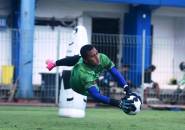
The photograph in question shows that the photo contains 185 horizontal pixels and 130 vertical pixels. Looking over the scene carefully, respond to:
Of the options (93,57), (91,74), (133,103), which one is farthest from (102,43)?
(133,103)

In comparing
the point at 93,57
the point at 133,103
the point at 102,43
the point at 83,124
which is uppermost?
the point at 102,43

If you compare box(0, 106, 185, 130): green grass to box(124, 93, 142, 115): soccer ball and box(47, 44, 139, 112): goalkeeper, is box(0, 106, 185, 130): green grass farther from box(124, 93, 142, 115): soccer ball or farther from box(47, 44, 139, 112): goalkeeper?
box(124, 93, 142, 115): soccer ball

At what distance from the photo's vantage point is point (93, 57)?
10.1 meters

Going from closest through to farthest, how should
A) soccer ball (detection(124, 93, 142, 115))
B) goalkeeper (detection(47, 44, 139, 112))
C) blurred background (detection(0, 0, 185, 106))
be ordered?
soccer ball (detection(124, 93, 142, 115)) → goalkeeper (detection(47, 44, 139, 112)) → blurred background (detection(0, 0, 185, 106))

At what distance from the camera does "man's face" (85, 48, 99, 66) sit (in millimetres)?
10094

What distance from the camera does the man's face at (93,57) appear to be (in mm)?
10094

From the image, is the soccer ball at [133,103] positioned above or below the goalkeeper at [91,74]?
below

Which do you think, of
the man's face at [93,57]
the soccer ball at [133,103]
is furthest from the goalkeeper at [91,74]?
the soccer ball at [133,103]

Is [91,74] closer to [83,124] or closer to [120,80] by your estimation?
[120,80]

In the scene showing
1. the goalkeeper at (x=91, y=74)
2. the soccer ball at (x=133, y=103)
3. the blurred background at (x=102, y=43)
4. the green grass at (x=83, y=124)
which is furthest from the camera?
the blurred background at (x=102, y=43)

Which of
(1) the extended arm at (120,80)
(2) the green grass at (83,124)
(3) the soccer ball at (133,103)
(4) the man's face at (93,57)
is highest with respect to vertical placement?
(4) the man's face at (93,57)

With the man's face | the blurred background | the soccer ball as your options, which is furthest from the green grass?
the blurred background

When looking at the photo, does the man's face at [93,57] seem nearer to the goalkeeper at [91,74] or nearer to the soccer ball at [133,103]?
the goalkeeper at [91,74]

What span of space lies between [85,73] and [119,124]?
2.51m
